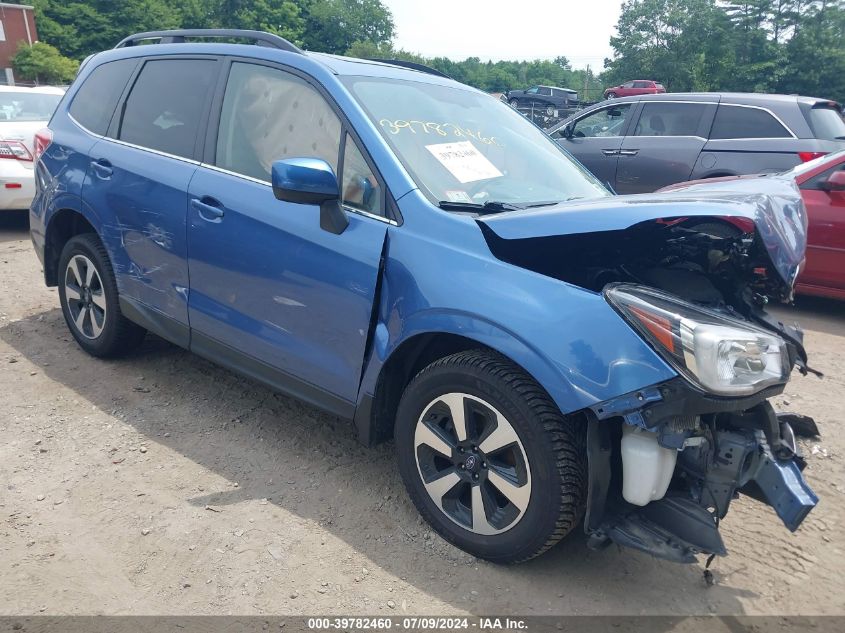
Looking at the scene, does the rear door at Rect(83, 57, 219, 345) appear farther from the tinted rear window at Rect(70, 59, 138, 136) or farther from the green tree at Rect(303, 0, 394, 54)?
the green tree at Rect(303, 0, 394, 54)

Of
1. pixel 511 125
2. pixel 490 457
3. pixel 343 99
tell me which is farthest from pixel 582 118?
pixel 490 457

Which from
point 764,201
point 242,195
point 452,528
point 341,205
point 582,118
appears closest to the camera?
point 764,201

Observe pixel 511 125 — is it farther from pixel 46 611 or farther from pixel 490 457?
pixel 46 611

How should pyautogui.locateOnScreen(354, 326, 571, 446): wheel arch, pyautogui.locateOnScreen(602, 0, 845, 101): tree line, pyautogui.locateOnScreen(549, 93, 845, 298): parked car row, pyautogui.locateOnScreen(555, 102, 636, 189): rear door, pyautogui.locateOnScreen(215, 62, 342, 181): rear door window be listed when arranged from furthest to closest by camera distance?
1. pyautogui.locateOnScreen(602, 0, 845, 101): tree line
2. pyautogui.locateOnScreen(555, 102, 636, 189): rear door
3. pyautogui.locateOnScreen(549, 93, 845, 298): parked car row
4. pyautogui.locateOnScreen(215, 62, 342, 181): rear door window
5. pyautogui.locateOnScreen(354, 326, 571, 446): wheel arch

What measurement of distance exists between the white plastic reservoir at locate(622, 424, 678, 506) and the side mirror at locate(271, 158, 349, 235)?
1430mm

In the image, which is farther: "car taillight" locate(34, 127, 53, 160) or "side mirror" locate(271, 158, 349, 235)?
"car taillight" locate(34, 127, 53, 160)

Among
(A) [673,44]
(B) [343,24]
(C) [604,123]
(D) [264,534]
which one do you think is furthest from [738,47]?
(B) [343,24]

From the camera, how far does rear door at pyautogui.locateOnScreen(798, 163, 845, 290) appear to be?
18.8 feet

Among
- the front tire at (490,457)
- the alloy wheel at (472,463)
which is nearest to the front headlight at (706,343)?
the front tire at (490,457)

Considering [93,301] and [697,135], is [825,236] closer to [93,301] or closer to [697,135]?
[697,135]

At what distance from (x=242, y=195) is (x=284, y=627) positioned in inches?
73.5

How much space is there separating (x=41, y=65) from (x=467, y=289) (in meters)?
52.4

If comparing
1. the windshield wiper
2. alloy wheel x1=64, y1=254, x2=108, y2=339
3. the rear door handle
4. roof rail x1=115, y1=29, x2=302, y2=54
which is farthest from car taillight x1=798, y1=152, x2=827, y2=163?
alloy wheel x1=64, y1=254, x2=108, y2=339

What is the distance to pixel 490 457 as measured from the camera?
2508 mm
